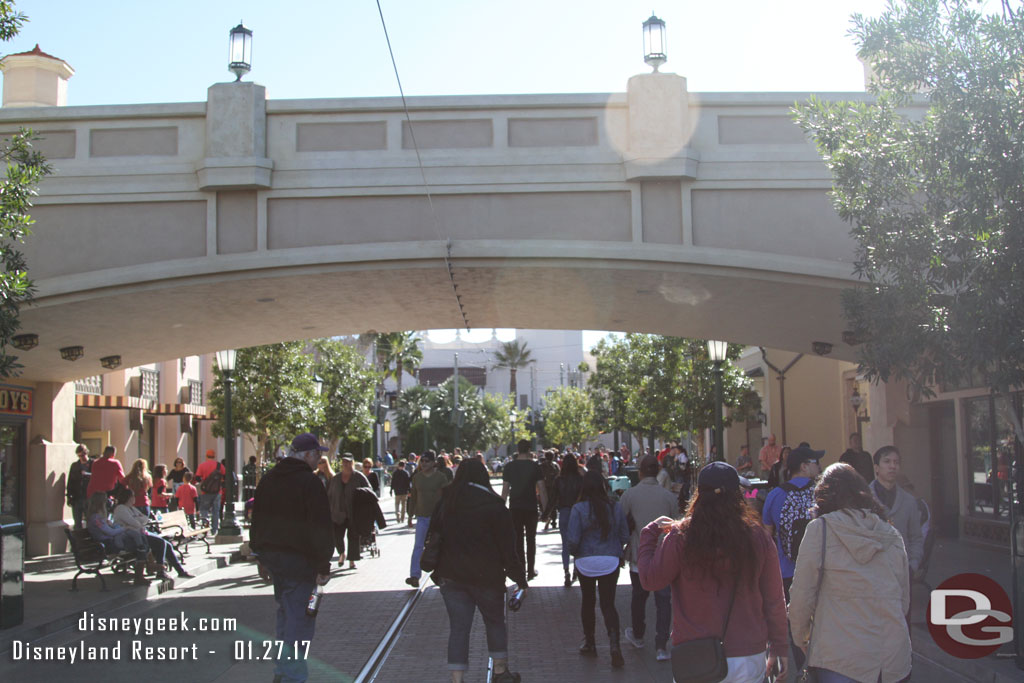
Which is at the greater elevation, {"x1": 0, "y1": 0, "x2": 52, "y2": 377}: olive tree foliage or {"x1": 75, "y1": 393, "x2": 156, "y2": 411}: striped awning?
{"x1": 0, "y1": 0, "x2": 52, "y2": 377}: olive tree foliage

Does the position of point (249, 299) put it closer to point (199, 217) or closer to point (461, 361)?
point (199, 217)

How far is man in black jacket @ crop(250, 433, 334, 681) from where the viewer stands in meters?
7.16

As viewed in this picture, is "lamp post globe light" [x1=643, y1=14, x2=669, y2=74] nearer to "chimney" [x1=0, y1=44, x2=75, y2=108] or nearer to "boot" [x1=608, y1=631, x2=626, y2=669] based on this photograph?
"boot" [x1=608, y1=631, x2=626, y2=669]

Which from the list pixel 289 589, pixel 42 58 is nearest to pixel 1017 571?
pixel 289 589

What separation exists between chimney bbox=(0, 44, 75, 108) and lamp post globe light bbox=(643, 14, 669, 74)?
9266 millimetres

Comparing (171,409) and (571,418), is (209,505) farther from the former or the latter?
(571,418)

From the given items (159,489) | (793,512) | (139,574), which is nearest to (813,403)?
(159,489)

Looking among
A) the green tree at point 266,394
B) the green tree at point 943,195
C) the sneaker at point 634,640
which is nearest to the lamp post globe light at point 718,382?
the sneaker at point 634,640

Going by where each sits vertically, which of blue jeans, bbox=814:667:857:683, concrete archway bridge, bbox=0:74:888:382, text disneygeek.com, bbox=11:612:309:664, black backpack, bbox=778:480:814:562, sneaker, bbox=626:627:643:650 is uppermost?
concrete archway bridge, bbox=0:74:888:382

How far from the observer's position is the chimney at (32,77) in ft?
49.6

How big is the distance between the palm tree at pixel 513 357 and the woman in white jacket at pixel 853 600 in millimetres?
98504

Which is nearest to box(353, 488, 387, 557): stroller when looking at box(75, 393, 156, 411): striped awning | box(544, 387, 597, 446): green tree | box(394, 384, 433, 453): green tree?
box(75, 393, 156, 411): striped awning

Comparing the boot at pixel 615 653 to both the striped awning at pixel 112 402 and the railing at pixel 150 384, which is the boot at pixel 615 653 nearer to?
the striped awning at pixel 112 402

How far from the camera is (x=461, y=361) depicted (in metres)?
107
